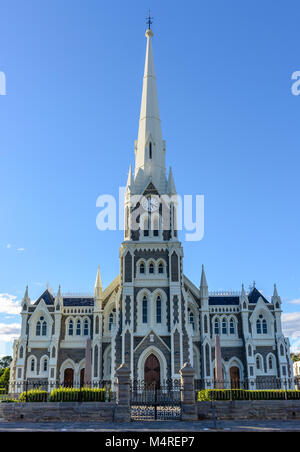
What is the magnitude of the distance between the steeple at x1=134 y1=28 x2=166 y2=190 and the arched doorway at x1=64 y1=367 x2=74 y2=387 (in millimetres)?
19195

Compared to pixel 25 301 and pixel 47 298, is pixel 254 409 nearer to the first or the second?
pixel 47 298

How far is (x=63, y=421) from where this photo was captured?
68.9 feet

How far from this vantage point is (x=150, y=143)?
45.0 metres

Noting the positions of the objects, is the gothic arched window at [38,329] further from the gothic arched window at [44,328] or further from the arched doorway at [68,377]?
the arched doorway at [68,377]

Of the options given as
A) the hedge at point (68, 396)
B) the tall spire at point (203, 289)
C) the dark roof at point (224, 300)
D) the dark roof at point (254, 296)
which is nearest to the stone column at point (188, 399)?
the hedge at point (68, 396)

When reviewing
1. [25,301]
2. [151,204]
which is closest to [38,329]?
[25,301]

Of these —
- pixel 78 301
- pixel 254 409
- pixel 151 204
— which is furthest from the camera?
pixel 78 301

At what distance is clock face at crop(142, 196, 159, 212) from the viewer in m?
42.1

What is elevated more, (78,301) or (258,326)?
(78,301)

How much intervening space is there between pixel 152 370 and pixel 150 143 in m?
22.1

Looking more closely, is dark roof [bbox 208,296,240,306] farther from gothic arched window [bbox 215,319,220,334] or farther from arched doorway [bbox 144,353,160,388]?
arched doorway [bbox 144,353,160,388]

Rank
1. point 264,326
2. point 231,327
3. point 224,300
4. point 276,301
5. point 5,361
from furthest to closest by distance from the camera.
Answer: point 5,361
point 224,300
point 276,301
point 231,327
point 264,326

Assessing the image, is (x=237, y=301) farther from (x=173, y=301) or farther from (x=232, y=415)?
(x=232, y=415)
